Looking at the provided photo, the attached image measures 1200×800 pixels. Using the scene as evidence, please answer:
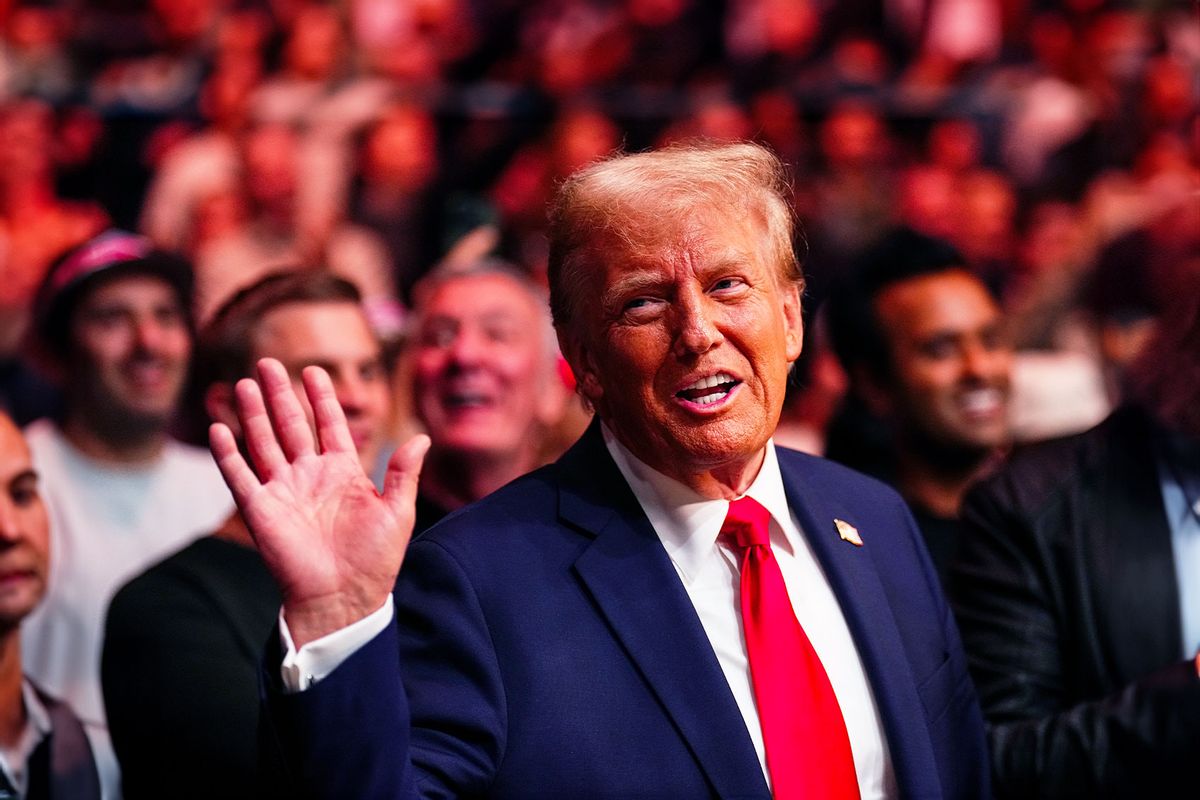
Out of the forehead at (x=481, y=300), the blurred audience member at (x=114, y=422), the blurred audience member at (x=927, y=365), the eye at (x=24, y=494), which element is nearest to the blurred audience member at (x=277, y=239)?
the blurred audience member at (x=114, y=422)

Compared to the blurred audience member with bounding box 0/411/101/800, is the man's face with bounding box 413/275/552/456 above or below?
above

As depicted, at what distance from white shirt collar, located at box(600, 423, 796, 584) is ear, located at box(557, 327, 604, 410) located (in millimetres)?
66

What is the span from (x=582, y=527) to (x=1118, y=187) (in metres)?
6.05

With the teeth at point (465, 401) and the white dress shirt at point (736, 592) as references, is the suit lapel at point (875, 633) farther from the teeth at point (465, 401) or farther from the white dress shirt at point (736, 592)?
the teeth at point (465, 401)

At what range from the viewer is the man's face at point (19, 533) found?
2.64m

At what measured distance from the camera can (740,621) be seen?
1.90 m

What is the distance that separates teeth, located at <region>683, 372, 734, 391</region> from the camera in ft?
Result: 6.19

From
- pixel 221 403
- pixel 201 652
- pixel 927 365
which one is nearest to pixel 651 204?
pixel 201 652

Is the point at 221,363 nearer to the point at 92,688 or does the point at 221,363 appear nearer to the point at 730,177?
the point at 92,688

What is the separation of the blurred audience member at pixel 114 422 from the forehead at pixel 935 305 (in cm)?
166

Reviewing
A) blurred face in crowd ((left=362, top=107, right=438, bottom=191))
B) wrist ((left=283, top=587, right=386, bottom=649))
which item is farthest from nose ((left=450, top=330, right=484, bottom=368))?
blurred face in crowd ((left=362, top=107, right=438, bottom=191))

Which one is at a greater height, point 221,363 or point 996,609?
point 221,363

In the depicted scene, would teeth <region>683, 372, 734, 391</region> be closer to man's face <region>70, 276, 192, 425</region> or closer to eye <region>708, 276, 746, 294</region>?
eye <region>708, 276, 746, 294</region>

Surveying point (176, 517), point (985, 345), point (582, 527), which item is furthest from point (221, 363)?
point (985, 345)
